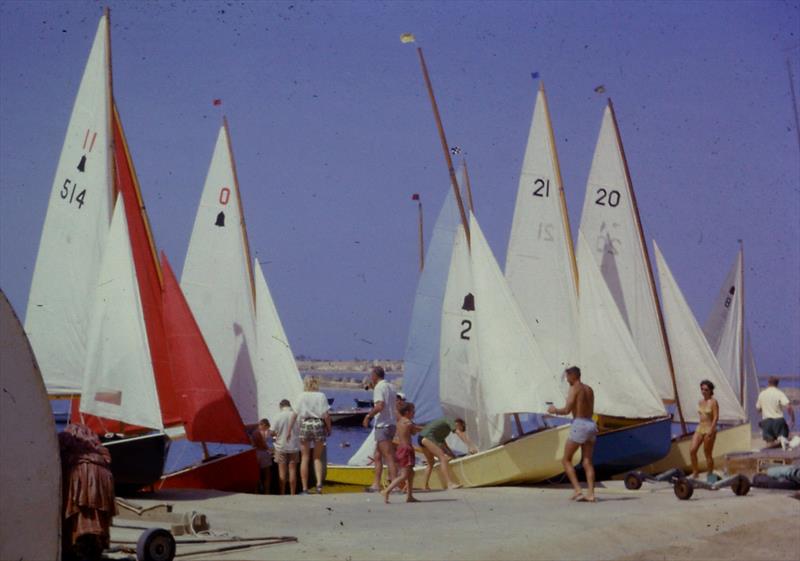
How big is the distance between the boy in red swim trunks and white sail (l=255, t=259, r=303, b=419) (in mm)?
6532

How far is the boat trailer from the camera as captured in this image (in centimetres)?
1293

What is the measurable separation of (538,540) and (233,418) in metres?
6.51

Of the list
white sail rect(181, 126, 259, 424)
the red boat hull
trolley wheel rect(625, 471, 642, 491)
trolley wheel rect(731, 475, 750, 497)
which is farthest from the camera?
white sail rect(181, 126, 259, 424)

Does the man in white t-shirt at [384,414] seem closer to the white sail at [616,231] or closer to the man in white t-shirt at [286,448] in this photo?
the man in white t-shirt at [286,448]

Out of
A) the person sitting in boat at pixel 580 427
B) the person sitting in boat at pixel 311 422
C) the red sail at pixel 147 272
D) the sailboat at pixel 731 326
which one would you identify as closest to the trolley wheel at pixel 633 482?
the person sitting in boat at pixel 580 427

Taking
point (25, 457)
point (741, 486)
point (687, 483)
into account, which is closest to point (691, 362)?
point (741, 486)

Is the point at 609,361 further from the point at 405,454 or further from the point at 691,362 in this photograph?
the point at 405,454

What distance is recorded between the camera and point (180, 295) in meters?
15.7

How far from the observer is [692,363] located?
21.5 m

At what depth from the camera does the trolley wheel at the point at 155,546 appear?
24.4 feet

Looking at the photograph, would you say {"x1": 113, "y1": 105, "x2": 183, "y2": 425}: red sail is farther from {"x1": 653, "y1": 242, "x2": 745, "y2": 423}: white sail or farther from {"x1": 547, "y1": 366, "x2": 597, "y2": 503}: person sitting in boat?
{"x1": 653, "y1": 242, "x2": 745, "y2": 423}: white sail

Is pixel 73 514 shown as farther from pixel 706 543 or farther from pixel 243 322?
pixel 243 322

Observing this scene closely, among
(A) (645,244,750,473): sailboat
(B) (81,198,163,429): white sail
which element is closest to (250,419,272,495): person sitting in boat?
(B) (81,198,163,429): white sail

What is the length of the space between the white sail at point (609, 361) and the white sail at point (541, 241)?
5.52 feet
